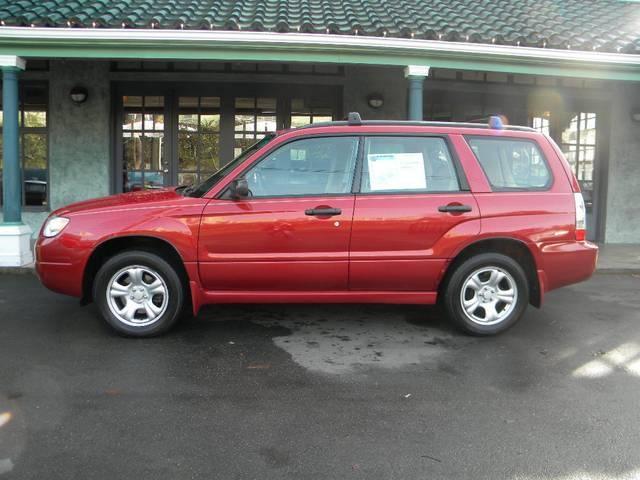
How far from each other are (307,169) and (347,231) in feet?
2.07

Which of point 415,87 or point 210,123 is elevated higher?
point 415,87

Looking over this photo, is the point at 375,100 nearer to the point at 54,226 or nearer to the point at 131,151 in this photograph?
the point at 131,151

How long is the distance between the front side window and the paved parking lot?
1.26 meters

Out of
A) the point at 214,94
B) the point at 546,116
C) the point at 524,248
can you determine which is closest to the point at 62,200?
the point at 214,94

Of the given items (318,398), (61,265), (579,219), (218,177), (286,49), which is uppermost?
(286,49)

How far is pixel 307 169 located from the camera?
5.07 meters

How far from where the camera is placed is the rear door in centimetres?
496

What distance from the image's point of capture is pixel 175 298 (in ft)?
16.2

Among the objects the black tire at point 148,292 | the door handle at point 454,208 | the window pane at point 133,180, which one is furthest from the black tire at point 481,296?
the window pane at point 133,180

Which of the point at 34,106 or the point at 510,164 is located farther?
the point at 34,106

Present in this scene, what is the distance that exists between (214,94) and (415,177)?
254 inches

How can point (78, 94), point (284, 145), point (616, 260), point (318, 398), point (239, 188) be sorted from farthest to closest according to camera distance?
point (78, 94) → point (616, 260) → point (284, 145) → point (239, 188) → point (318, 398)

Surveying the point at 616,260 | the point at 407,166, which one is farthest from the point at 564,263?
the point at 616,260

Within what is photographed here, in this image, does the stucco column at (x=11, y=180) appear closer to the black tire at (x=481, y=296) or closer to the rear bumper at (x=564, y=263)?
the black tire at (x=481, y=296)
